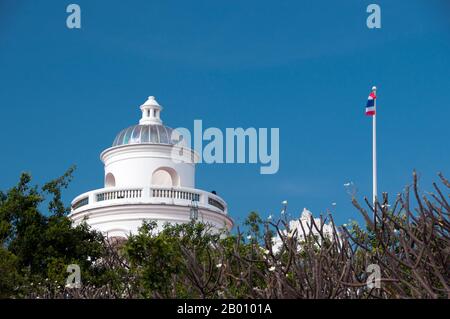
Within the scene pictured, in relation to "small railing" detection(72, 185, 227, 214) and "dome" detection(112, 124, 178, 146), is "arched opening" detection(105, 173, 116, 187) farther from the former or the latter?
"small railing" detection(72, 185, 227, 214)

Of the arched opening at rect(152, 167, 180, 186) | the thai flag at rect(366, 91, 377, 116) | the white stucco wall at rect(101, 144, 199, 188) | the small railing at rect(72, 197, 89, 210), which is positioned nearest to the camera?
the thai flag at rect(366, 91, 377, 116)

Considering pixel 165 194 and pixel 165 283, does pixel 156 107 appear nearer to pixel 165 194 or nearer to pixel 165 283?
pixel 165 194

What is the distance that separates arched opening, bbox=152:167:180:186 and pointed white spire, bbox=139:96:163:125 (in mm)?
1982

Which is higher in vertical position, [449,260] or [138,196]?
[138,196]

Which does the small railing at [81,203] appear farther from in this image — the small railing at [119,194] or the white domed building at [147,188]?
the small railing at [119,194]

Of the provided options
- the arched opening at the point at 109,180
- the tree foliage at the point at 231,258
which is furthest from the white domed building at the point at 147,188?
the tree foliage at the point at 231,258

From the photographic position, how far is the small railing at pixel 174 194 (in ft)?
128

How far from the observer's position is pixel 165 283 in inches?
599

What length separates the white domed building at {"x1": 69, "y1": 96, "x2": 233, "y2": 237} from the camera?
126 ft

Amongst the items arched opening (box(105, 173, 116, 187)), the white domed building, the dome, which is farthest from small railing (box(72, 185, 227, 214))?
the dome

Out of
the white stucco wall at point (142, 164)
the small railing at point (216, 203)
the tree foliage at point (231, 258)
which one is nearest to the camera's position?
the tree foliage at point (231, 258)

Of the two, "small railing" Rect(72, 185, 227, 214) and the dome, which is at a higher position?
the dome
